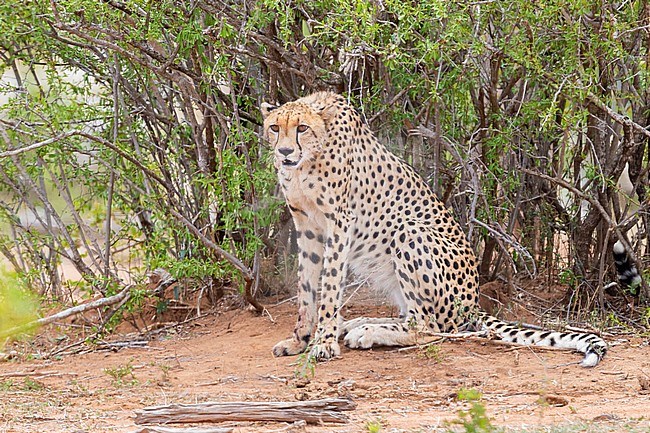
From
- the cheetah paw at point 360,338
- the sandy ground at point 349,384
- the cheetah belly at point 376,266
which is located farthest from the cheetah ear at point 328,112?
the sandy ground at point 349,384

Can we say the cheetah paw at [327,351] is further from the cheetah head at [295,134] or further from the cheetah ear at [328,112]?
the cheetah ear at [328,112]

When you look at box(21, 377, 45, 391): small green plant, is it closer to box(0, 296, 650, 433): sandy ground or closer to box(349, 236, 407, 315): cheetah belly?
box(0, 296, 650, 433): sandy ground

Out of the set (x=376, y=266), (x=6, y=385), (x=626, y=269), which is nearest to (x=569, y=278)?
(x=626, y=269)

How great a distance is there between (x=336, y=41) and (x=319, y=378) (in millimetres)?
2032

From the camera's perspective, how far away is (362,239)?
5496mm

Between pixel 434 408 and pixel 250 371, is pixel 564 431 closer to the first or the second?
pixel 434 408

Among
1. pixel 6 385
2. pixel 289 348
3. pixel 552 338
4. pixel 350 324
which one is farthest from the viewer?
pixel 350 324

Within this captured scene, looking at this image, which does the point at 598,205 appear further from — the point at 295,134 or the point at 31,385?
the point at 31,385

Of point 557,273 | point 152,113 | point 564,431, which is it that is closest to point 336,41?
point 152,113

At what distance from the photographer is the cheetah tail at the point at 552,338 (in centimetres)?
484

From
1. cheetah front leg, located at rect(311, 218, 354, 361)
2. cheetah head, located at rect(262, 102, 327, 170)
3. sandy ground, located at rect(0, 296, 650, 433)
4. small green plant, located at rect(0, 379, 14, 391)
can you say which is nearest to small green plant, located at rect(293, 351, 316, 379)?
sandy ground, located at rect(0, 296, 650, 433)

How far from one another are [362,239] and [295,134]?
0.82 m

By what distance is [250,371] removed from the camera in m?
4.96

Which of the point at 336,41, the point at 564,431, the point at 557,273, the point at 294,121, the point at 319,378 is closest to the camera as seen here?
the point at 564,431
